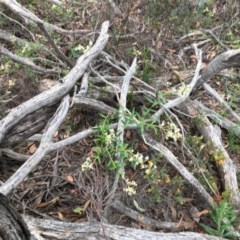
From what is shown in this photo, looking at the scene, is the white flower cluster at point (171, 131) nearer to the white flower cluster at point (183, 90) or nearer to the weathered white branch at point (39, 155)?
the white flower cluster at point (183, 90)

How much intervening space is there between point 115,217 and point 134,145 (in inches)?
24.8

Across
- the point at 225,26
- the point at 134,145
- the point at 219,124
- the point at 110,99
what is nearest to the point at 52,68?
the point at 110,99

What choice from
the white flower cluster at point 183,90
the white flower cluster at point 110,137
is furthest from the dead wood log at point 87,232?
the white flower cluster at point 183,90

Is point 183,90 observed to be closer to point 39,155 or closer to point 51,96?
point 51,96

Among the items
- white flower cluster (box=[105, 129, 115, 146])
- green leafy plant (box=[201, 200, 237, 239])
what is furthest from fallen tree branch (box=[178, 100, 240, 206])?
white flower cluster (box=[105, 129, 115, 146])

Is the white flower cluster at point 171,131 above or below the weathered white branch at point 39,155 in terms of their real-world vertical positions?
above

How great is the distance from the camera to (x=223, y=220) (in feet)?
8.78

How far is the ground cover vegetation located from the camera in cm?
267

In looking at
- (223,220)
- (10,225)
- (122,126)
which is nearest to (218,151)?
(223,220)

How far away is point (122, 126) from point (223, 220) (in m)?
0.85

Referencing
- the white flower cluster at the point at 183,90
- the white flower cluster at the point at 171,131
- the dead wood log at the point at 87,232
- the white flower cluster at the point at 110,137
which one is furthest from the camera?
the white flower cluster at the point at 183,90

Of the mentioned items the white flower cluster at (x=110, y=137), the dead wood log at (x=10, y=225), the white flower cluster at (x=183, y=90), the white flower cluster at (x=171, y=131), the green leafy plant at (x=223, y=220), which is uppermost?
the white flower cluster at (x=183, y=90)

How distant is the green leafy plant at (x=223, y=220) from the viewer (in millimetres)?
2629

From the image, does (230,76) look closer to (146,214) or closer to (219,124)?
(219,124)
